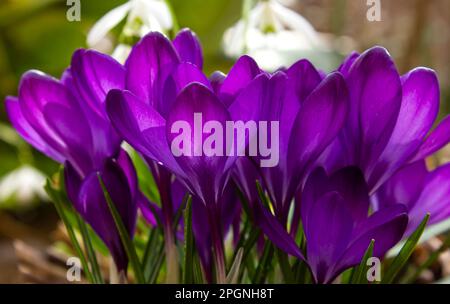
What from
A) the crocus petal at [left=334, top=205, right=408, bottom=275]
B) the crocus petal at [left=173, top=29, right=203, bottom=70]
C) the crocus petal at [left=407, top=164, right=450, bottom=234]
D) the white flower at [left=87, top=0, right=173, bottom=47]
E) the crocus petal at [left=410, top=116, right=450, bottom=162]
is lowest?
the crocus petal at [left=334, top=205, right=408, bottom=275]

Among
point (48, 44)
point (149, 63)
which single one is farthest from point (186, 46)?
point (48, 44)

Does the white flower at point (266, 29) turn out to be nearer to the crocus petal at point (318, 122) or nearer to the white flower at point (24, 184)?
the crocus petal at point (318, 122)

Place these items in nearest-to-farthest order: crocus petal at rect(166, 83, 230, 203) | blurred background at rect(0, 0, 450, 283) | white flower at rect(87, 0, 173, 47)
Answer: crocus petal at rect(166, 83, 230, 203) < white flower at rect(87, 0, 173, 47) < blurred background at rect(0, 0, 450, 283)


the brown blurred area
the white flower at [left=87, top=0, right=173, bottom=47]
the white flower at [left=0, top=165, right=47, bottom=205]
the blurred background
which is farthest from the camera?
the brown blurred area

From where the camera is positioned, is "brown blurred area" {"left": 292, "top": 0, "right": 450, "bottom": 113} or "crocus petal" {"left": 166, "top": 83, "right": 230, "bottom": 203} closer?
"crocus petal" {"left": 166, "top": 83, "right": 230, "bottom": 203}

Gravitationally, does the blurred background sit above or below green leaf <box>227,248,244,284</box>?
above

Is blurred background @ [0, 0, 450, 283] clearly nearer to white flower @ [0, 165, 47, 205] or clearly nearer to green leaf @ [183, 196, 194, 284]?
white flower @ [0, 165, 47, 205]

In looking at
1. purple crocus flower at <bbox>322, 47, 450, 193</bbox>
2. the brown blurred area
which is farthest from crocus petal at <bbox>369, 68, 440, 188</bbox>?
the brown blurred area

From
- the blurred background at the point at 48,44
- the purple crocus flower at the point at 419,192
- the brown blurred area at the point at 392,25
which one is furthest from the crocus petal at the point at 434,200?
the brown blurred area at the point at 392,25
